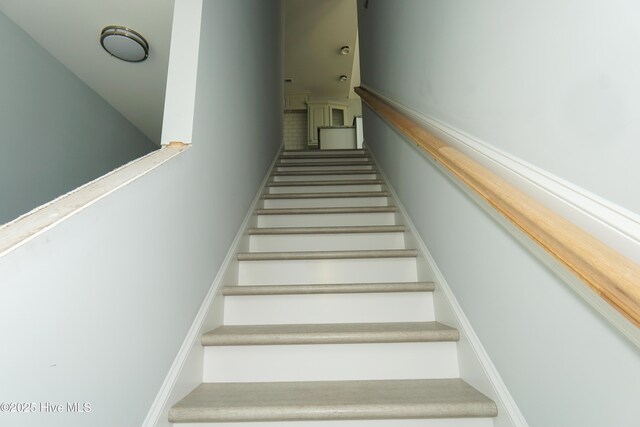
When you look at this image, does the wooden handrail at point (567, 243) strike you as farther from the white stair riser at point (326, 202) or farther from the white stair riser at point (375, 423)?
the white stair riser at point (326, 202)

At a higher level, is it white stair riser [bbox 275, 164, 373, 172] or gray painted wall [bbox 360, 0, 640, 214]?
white stair riser [bbox 275, 164, 373, 172]

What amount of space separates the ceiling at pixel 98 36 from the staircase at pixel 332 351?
52.2 inches

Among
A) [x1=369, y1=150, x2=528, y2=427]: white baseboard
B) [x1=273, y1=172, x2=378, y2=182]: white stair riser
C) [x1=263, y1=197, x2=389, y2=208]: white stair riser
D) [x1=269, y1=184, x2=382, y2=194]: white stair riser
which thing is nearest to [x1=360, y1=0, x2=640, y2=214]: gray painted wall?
[x1=369, y1=150, x2=528, y2=427]: white baseboard

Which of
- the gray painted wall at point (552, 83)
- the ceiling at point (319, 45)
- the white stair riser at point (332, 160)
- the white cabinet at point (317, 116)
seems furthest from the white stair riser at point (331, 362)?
the white cabinet at point (317, 116)

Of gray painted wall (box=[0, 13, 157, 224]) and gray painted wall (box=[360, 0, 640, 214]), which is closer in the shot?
gray painted wall (box=[360, 0, 640, 214])

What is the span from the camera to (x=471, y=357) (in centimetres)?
130

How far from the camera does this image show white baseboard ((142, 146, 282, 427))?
3.72 feet

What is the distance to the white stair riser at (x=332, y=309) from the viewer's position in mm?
1677

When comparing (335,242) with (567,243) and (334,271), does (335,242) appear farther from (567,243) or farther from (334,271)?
(567,243)

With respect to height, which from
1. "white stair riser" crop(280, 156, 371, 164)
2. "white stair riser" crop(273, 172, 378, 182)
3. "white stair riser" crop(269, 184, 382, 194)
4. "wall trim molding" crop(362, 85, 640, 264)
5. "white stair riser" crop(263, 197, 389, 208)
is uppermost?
"white stair riser" crop(280, 156, 371, 164)

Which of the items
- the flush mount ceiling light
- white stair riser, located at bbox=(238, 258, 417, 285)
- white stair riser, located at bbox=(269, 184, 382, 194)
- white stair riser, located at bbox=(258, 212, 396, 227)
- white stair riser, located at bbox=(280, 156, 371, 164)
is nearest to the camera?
white stair riser, located at bbox=(238, 258, 417, 285)

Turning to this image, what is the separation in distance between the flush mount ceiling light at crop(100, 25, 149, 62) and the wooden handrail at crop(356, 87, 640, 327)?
191cm

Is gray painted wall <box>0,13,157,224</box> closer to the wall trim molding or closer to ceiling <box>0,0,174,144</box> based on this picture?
ceiling <box>0,0,174,144</box>

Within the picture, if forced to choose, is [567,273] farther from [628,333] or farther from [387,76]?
[387,76]
